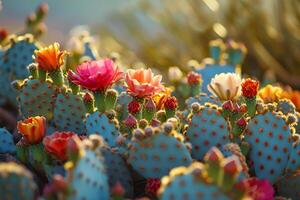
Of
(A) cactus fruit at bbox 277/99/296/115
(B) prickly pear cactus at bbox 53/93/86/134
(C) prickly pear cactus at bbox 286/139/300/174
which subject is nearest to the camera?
(C) prickly pear cactus at bbox 286/139/300/174

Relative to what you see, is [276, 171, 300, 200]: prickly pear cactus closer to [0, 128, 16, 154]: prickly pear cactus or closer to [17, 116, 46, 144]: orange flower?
[17, 116, 46, 144]: orange flower

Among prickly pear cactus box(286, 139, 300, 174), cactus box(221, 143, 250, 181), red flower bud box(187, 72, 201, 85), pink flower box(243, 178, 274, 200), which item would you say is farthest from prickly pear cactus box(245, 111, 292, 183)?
red flower bud box(187, 72, 201, 85)

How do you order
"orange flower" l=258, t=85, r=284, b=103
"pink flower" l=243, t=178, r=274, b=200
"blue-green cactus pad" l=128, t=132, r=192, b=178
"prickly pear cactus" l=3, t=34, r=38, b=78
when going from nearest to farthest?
"pink flower" l=243, t=178, r=274, b=200, "blue-green cactus pad" l=128, t=132, r=192, b=178, "orange flower" l=258, t=85, r=284, b=103, "prickly pear cactus" l=3, t=34, r=38, b=78

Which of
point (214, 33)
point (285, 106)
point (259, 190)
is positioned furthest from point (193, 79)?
point (214, 33)

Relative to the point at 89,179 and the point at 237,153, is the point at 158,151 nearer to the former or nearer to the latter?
the point at 237,153

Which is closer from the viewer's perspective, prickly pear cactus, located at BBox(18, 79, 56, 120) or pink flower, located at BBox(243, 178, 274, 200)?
pink flower, located at BBox(243, 178, 274, 200)

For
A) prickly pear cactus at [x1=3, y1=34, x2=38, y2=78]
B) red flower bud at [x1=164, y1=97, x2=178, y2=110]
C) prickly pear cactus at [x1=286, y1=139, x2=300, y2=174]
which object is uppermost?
prickly pear cactus at [x1=3, y1=34, x2=38, y2=78]
